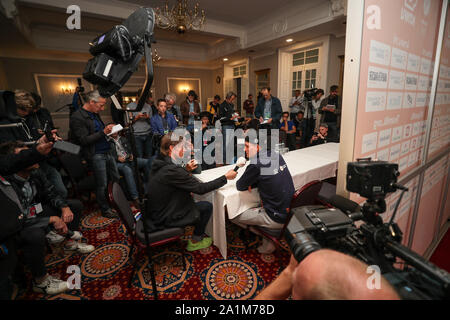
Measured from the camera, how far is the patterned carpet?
1674 mm

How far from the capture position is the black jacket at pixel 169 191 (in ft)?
5.74

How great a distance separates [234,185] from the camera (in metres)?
2.05

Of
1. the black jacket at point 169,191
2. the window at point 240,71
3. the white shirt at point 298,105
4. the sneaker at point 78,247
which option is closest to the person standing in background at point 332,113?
the white shirt at point 298,105

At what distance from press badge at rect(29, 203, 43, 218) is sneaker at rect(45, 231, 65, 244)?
17.9 inches

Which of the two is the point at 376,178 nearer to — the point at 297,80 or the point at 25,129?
the point at 25,129

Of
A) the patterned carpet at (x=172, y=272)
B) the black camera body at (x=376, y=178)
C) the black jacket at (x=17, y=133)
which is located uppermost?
the black jacket at (x=17, y=133)

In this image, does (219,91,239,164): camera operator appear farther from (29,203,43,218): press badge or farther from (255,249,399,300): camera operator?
(255,249,399,300): camera operator

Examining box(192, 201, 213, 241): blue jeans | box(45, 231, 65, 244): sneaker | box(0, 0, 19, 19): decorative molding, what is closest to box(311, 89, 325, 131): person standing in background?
box(192, 201, 213, 241): blue jeans

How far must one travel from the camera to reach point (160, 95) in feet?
33.2

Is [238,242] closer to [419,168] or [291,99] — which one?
[419,168]

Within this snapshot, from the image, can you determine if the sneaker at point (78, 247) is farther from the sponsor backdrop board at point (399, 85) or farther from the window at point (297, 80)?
the window at point (297, 80)

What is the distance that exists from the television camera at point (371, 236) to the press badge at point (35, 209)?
2185mm
